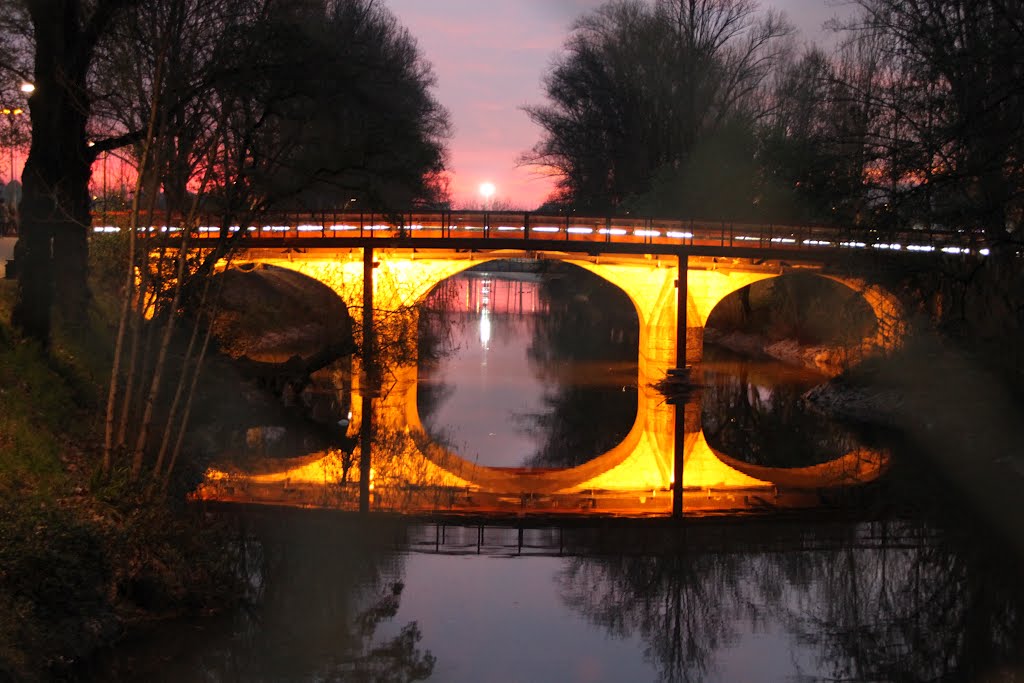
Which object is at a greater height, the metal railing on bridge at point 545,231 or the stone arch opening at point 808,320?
the metal railing on bridge at point 545,231

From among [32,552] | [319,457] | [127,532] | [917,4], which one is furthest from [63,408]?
[917,4]

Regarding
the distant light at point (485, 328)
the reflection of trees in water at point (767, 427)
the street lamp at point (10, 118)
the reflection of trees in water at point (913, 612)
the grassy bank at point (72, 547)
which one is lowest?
the reflection of trees in water at point (913, 612)

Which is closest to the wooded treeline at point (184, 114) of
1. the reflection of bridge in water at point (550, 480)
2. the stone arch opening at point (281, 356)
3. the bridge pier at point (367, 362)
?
the stone arch opening at point (281, 356)

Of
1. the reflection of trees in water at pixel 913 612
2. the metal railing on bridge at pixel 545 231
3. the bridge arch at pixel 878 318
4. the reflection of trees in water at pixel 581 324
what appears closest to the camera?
the reflection of trees in water at pixel 913 612

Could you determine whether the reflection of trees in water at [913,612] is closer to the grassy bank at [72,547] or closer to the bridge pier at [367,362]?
the grassy bank at [72,547]

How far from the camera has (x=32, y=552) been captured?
10719 millimetres

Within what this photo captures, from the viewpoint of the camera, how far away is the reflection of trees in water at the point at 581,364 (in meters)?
28.9

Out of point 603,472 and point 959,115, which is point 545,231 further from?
point 959,115

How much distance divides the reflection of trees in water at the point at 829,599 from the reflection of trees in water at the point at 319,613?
107 inches

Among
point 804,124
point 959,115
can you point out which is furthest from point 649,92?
point 959,115

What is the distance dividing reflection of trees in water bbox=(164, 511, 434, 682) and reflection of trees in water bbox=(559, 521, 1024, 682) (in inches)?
107

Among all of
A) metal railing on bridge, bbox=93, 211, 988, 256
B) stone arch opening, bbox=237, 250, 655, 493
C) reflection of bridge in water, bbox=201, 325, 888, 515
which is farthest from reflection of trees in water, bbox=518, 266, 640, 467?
metal railing on bridge, bbox=93, 211, 988, 256

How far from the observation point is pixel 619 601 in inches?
611

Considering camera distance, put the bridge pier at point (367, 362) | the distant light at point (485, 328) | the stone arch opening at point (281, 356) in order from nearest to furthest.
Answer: the stone arch opening at point (281, 356)
the bridge pier at point (367, 362)
the distant light at point (485, 328)
